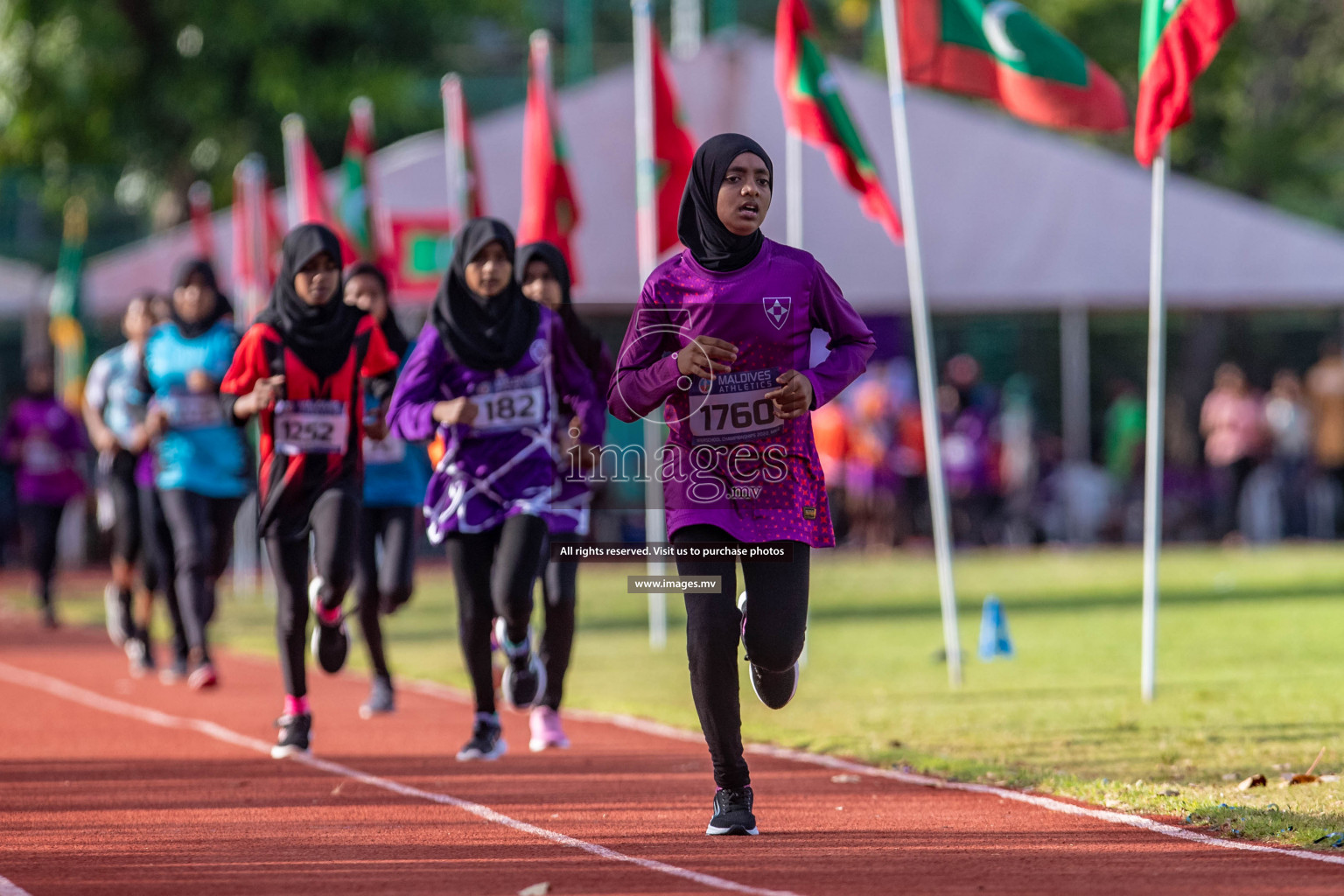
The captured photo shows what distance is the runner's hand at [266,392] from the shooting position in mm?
8781

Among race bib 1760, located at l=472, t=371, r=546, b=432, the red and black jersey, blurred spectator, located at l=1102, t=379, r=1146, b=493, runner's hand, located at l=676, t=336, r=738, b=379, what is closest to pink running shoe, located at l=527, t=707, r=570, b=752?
the red and black jersey

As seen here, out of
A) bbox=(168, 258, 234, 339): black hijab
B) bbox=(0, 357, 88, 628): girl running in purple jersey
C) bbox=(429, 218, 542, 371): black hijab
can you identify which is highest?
bbox=(168, 258, 234, 339): black hijab

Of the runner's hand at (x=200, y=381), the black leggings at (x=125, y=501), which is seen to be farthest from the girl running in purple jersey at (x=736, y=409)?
the black leggings at (x=125, y=501)

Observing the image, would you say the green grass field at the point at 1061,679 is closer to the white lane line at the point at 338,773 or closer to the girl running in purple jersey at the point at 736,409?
the girl running in purple jersey at the point at 736,409

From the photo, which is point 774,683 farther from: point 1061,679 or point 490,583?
point 1061,679

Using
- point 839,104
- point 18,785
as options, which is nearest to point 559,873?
point 18,785

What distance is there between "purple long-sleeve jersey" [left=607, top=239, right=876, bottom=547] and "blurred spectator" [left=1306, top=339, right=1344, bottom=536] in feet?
63.3

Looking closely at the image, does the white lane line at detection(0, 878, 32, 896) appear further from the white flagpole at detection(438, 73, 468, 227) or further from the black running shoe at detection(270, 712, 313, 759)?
the white flagpole at detection(438, 73, 468, 227)

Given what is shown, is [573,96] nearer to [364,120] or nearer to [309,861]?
[364,120]

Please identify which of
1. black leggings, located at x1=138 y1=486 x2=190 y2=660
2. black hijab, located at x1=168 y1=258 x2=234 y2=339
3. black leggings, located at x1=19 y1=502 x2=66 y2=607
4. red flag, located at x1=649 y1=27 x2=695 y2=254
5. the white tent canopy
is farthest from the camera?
the white tent canopy

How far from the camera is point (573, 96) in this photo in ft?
73.3

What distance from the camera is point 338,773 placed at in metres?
8.41

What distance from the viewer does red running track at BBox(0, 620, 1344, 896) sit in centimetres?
586

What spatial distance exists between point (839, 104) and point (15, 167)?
70.6ft
